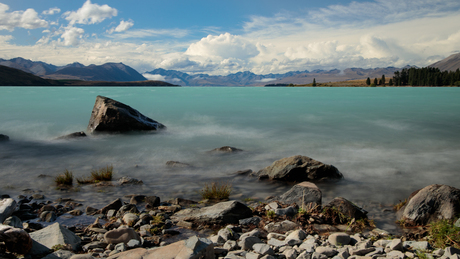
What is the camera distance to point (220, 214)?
24.4 ft

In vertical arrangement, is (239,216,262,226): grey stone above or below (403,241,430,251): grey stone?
below

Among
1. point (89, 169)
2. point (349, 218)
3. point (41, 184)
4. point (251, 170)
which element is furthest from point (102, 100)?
point (349, 218)

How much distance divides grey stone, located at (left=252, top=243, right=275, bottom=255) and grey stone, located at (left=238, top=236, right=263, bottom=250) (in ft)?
0.47

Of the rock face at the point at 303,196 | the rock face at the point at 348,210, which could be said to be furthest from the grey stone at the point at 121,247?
the rock face at the point at 348,210

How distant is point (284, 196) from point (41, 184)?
967 cm

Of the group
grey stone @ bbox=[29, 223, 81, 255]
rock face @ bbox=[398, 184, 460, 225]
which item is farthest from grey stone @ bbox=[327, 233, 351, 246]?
grey stone @ bbox=[29, 223, 81, 255]

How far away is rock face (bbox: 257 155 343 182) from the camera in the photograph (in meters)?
11.7

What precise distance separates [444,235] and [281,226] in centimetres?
349

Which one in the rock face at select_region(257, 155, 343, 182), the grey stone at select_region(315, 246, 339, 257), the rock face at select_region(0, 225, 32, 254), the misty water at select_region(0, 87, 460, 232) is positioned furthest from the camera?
the rock face at select_region(257, 155, 343, 182)

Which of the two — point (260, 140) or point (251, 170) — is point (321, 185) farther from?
point (260, 140)

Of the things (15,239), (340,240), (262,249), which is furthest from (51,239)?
(340,240)

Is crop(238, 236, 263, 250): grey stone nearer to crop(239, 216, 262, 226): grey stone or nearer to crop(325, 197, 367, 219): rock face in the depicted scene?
crop(239, 216, 262, 226): grey stone

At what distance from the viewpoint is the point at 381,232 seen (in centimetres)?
702

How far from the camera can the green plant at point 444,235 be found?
19.5ft
